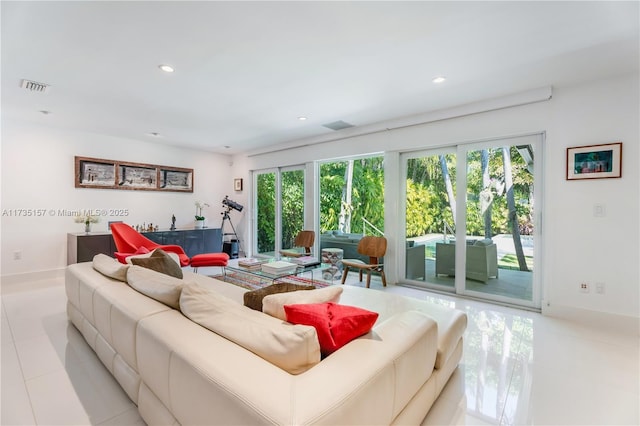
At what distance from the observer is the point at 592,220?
9.85ft

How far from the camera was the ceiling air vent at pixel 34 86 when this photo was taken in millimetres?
3020

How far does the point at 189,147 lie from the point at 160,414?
575 cm

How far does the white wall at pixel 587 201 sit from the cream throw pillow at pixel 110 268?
13.3 feet

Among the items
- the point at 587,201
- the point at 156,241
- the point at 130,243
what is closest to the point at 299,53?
the point at 587,201

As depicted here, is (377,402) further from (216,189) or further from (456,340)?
(216,189)

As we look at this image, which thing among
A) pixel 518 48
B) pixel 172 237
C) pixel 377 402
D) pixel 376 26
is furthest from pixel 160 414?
pixel 172 237

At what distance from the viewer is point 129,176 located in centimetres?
539

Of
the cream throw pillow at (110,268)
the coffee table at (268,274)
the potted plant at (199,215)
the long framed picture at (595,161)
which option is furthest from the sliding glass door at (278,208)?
the long framed picture at (595,161)

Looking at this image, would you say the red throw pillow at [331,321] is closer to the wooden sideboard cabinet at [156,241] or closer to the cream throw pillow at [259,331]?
the cream throw pillow at [259,331]

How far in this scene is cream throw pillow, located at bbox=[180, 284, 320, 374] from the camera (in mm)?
1096

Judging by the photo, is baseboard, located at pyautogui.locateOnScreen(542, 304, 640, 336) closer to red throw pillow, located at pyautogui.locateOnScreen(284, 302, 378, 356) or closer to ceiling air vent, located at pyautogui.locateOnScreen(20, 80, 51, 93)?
Answer: red throw pillow, located at pyautogui.locateOnScreen(284, 302, 378, 356)

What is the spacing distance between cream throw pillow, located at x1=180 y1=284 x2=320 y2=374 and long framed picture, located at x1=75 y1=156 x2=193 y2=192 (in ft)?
15.6

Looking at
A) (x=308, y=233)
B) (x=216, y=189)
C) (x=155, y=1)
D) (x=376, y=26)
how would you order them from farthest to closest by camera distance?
(x=216, y=189) → (x=308, y=233) → (x=376, y=26) → (x=155, y=1)

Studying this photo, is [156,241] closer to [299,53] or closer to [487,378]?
[299,53]
